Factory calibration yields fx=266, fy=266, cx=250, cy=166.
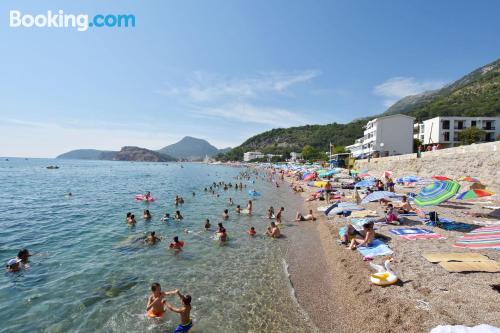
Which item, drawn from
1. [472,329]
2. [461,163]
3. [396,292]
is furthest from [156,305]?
[461,163]

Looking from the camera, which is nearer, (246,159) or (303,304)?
(303,304)

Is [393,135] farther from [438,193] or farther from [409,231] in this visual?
[409,231]

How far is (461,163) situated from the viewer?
81.0ft

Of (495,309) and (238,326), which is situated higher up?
(495,309)

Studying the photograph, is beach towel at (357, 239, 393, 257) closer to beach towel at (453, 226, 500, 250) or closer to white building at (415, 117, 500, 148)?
beach towel at (453, 226, 500, 250)

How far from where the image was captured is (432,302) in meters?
6.48

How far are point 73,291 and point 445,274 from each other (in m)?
11.7

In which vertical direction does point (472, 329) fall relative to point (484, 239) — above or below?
below

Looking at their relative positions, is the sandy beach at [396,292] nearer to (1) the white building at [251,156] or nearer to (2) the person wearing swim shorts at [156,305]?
(2) the person wearing swim shorts at [156,305]

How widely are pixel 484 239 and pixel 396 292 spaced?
2.86 meters

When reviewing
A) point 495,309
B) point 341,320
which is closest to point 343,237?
point 341,320

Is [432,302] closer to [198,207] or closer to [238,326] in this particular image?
[238,326]

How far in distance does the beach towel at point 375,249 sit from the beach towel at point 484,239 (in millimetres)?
2563

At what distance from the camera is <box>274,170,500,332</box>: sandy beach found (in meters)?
6.03
